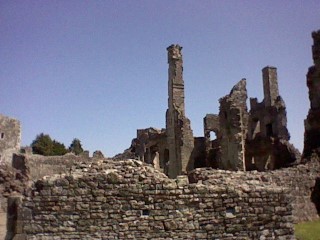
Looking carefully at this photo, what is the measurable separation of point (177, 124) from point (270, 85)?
1188 cm

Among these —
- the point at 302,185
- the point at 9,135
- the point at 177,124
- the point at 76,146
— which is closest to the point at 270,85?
the point at 177,124

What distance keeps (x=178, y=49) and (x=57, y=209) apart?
25221 mm

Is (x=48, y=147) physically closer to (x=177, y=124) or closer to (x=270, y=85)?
(x=177, y=124)

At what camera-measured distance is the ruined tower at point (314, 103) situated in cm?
2292

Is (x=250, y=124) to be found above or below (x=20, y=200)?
Result: above

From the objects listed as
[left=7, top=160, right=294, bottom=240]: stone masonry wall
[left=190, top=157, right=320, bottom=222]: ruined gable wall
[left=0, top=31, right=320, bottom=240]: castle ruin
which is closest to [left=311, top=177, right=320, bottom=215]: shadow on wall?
[left=190, top=157, right=320, bottom=222]: ruined gable wall

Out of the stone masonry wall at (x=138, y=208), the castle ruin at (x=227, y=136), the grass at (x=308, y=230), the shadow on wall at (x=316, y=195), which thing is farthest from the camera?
the castle ruin at (x=227, y=136)

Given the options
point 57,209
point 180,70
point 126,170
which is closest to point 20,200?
point 57,209

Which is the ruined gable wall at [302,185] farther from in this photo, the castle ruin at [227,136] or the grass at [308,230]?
the castle ruin at [227,136]

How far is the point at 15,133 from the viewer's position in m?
41.1

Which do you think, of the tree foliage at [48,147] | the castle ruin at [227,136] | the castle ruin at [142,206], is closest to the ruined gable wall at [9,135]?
the tree foliage at [48,147]

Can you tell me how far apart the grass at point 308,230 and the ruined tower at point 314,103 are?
7395mm

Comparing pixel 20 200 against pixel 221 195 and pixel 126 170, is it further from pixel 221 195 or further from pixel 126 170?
pixel 221 195

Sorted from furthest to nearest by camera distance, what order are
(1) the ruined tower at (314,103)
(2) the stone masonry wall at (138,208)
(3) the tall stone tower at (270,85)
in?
1. (3) the tall stone tower at (270,85)
2. (1) the ruined tower at (314,103)
3. (2) the stone masonry wall at (138,208)
